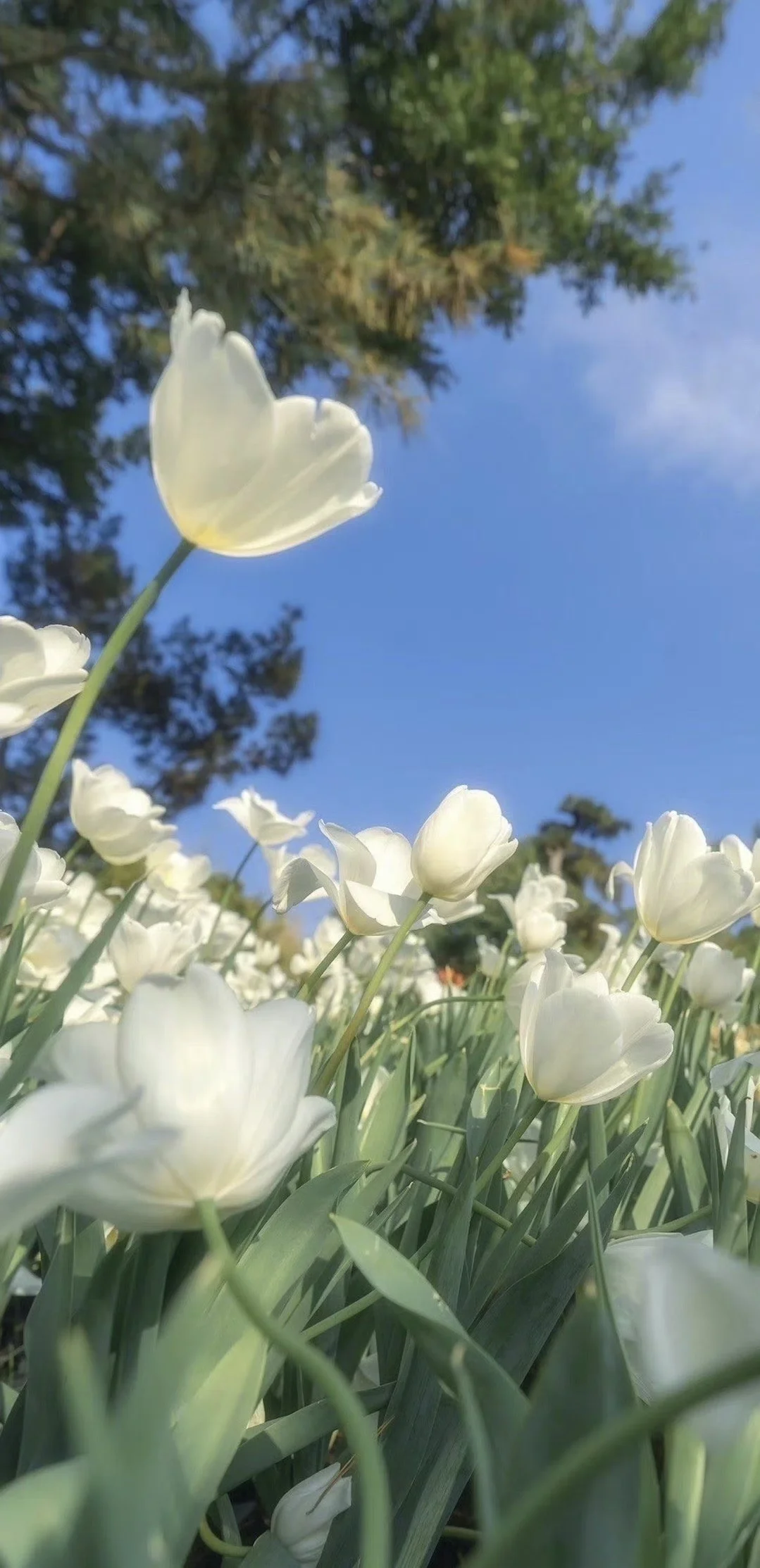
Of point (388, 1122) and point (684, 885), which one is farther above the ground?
point (684, 885)

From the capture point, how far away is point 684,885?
849mm

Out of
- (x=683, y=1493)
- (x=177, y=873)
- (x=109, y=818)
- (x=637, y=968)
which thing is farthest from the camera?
(x=177, y=873)

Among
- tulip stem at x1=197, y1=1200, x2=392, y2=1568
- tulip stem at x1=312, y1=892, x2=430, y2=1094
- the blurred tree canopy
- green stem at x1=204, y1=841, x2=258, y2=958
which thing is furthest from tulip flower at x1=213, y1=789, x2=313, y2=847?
the blurred tree canopy

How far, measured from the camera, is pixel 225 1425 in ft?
1.24

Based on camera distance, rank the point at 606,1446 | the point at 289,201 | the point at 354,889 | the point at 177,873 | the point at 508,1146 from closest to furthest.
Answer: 1. the point at 606,1446
2. the point at 508,1146
3. the point at 354,889
4. the point at 177,873
5. the point at 289,201

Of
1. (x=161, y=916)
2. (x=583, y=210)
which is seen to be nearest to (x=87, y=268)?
(x=583, y=210)

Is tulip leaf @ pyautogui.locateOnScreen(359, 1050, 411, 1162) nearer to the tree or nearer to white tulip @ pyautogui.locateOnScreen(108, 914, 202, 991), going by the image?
white tulip @ pyautogui.locateOnScreen(108, 914, 202, 991)

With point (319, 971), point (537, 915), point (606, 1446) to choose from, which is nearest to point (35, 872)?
point (319, 971)

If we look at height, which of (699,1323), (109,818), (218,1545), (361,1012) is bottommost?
(218,1545)

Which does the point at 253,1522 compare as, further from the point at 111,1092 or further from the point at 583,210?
the point at 583,210

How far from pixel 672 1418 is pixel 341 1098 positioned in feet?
1.58

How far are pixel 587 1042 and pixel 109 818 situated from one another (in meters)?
0.67

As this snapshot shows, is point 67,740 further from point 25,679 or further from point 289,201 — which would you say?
point 289,201

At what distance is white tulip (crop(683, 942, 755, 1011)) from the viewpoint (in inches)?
47.4
